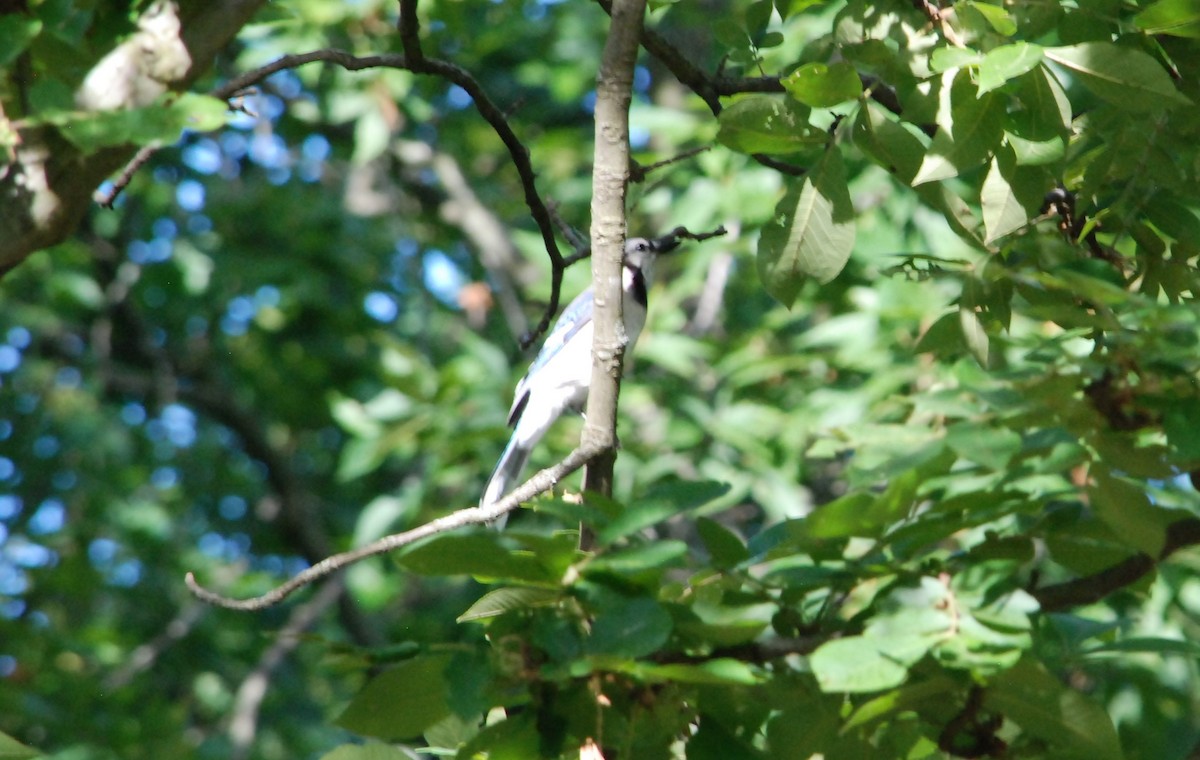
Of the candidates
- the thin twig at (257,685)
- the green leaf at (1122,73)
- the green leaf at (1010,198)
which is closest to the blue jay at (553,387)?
the thin twig at (257,685)

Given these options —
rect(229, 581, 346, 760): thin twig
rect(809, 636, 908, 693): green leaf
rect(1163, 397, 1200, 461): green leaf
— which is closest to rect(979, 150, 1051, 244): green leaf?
rect(1163, 397, 1200, 461): green leaf

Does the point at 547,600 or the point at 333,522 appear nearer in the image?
the point at 547,600

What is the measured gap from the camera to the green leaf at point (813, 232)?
5.77ft

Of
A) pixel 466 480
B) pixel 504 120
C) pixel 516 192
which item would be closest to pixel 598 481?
pixel 504 120

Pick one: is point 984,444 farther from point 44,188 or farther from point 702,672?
point 44,188

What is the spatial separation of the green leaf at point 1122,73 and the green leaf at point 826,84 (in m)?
0.24

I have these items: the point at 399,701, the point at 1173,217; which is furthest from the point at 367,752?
the point at 1173,217

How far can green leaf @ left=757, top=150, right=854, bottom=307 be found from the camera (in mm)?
1759

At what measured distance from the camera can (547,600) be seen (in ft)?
4.50

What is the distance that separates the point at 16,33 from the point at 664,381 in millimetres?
3531

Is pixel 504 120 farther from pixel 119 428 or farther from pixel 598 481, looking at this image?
pixel 119 428

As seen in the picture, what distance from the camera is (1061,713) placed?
1.39m

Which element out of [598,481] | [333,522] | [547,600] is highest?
[547,600]

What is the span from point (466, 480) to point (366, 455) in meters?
1.10
